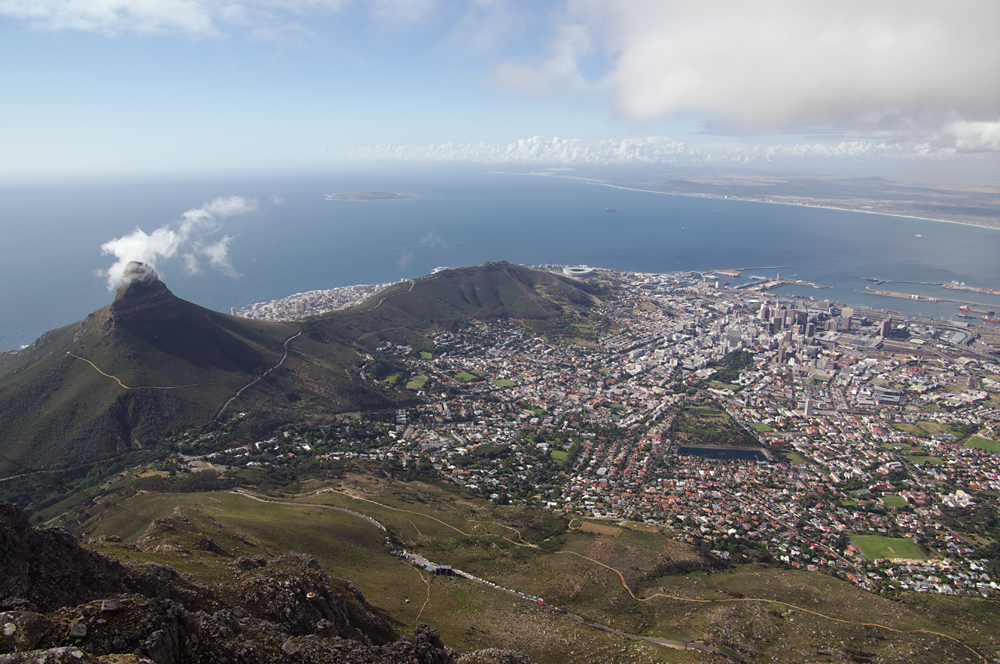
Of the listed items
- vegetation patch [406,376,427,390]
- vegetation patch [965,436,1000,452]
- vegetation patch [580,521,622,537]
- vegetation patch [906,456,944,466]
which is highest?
vegetation patch [965,436,1000,452]

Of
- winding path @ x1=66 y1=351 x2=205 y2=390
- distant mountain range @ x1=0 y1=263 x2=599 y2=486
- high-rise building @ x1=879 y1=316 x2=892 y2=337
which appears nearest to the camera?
distant mountain range @ x1=0 y1=263 x2=599 y2=486

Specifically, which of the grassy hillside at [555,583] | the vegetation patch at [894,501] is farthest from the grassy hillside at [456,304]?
the vegetation patch at [894,501]

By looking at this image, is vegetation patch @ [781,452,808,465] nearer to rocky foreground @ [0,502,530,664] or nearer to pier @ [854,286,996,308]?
rocky foreground @ [0,502,530,664]

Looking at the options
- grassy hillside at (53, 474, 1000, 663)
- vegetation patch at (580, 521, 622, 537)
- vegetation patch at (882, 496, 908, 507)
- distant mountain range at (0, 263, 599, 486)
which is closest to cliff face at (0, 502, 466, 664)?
grassy hillside at (53, 474, 1000, 663)

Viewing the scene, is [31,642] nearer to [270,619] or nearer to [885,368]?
[270,619]

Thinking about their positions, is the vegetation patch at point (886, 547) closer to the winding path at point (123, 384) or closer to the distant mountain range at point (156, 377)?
the distant mountain range at point (156, 377)

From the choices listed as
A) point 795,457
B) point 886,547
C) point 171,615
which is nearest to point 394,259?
point 795,457
